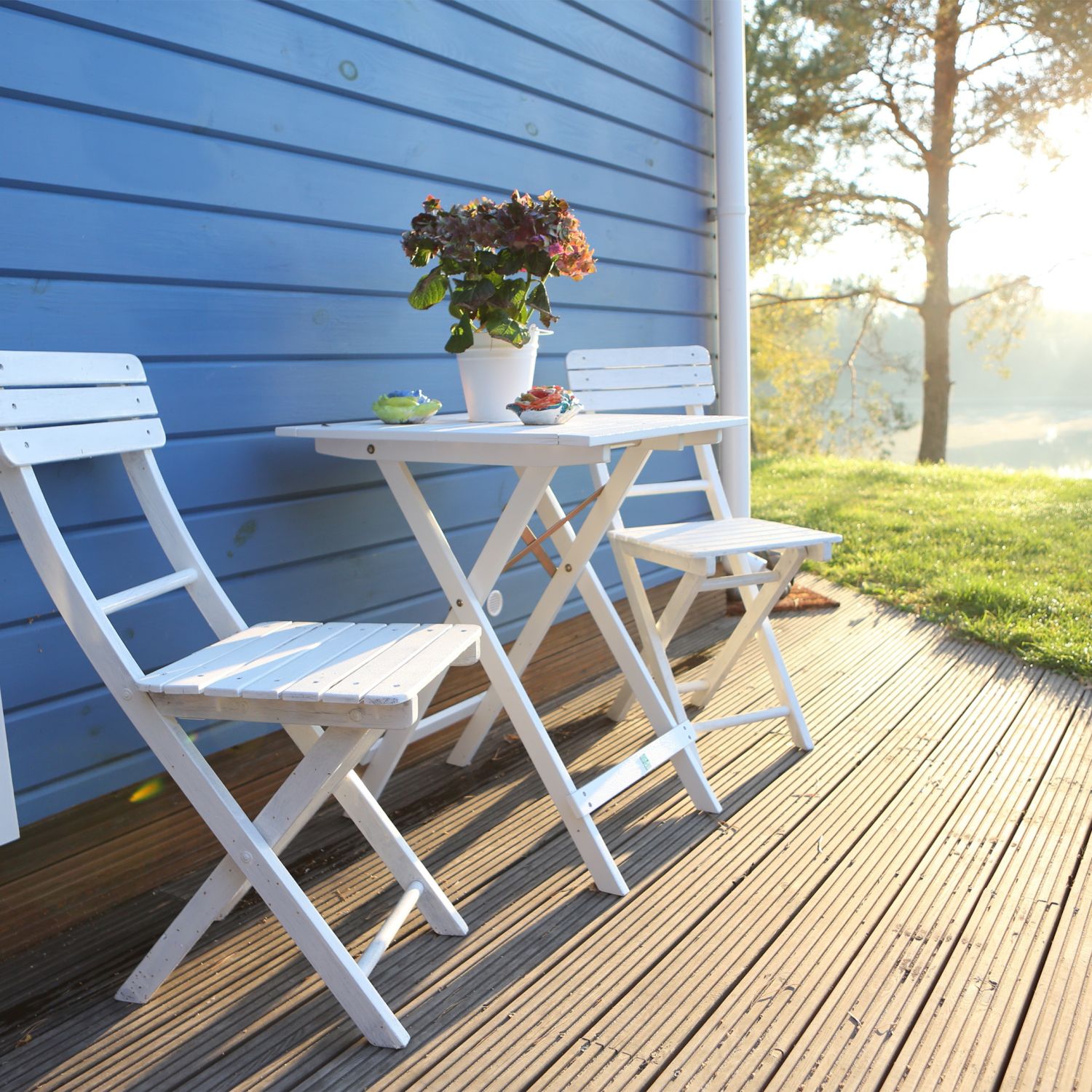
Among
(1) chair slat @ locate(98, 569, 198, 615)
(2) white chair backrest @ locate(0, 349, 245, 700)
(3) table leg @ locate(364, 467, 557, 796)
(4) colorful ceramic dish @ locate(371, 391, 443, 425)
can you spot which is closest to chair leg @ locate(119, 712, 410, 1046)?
(2) white chair backrest @ locate(0, 349, 245, 700)

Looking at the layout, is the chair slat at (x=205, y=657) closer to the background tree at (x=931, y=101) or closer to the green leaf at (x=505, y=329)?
the green leaf at (x=505, y=329)

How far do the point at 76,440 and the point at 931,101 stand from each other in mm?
11016

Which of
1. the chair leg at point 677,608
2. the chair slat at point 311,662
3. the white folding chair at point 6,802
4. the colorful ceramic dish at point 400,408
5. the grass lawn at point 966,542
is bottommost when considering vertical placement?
the grass lawn at point 966,542

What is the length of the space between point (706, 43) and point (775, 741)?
9.31ft

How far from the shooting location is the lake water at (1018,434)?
14852 mm

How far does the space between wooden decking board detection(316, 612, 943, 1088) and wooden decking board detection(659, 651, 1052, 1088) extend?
8.2 inches

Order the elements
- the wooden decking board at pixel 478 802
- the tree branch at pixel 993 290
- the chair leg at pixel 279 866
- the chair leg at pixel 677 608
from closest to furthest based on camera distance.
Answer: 1. the chair leg at pixel 279 866
2. the wooden decking board at pixel 478 802
3. the chair leg at pixel 677 608
4. the tree branch at pixel 993 290

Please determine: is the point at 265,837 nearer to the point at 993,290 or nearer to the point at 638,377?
the point at 638,377

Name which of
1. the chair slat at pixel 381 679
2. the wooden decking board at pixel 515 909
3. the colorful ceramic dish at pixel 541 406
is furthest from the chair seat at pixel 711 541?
the chair slat at pixel 381 679

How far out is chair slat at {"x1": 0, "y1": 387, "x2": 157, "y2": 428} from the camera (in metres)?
1.65

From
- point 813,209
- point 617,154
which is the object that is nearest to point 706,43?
point 617,154

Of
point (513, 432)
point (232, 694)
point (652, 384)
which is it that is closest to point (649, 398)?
point (652, 384)

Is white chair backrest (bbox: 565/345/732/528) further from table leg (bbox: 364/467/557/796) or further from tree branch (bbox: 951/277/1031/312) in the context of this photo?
tree branch (bbox: 951/277/1031/312)

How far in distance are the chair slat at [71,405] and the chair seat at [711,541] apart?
1.20 meters
